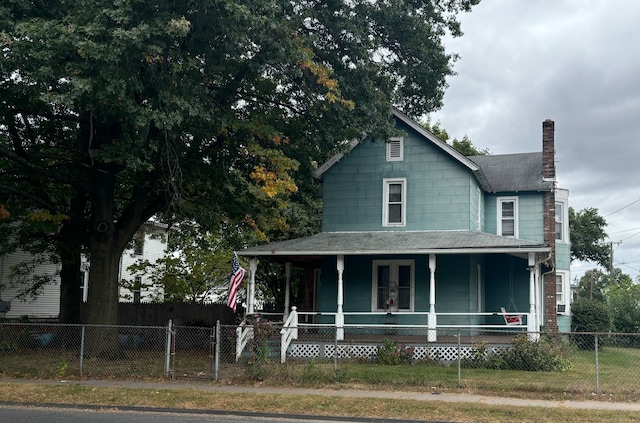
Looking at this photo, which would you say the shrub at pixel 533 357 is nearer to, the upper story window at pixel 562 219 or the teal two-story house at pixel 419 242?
the teal two-story house at pixel 419 242

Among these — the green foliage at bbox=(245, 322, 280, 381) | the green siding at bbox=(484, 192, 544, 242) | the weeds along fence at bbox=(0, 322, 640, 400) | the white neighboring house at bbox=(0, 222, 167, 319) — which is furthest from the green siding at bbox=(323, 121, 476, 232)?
the white neighboring house at bbox=(0, 222, 167, 319)

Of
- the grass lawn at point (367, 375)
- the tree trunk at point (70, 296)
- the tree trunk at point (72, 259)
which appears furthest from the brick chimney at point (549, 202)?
the tree trunk at point (70, 296)

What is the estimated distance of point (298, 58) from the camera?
16875mm

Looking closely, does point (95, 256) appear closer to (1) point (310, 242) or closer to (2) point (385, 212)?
(1) point (310, 242)

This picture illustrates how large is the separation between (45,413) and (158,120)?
6754 millimetres

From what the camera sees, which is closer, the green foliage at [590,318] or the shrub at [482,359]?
the shrub at [482,359]

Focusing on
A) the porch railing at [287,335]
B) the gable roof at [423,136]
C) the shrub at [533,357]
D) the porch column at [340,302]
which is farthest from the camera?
the gable roof at [423,136]

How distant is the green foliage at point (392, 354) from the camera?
59.4 ft

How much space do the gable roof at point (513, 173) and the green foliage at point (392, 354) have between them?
7.80 metres

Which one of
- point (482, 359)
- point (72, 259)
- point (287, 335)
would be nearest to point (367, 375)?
point (482, 359)

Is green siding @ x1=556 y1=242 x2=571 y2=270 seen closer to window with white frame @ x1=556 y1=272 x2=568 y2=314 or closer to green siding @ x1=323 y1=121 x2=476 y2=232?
window with white frame @ x1=556 y1=272 x2=568 y2=314

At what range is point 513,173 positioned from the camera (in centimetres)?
2586

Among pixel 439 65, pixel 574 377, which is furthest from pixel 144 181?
pixel 574 377

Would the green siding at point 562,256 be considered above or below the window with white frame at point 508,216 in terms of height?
below
